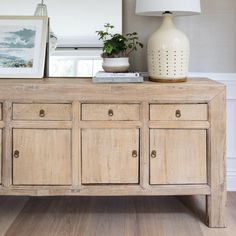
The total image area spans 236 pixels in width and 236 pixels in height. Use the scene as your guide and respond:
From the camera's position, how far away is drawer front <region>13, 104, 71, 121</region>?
2.14 meters

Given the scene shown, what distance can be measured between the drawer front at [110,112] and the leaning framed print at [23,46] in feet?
1.49

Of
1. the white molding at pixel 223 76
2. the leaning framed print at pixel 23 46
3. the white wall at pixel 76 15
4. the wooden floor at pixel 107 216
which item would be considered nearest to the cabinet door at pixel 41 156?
the wooden floor at pixel 107 216

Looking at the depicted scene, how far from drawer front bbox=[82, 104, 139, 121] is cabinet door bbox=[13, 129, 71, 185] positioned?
0.15 meters

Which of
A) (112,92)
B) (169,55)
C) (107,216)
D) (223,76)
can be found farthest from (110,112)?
(223,76)

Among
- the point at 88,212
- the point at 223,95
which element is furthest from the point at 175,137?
the point at 88,212

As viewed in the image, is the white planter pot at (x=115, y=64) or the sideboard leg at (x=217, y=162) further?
the white planter pot at (x=115, y=64)

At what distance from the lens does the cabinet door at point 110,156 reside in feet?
7.06

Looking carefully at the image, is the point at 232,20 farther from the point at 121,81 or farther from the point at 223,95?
the point at 121,81

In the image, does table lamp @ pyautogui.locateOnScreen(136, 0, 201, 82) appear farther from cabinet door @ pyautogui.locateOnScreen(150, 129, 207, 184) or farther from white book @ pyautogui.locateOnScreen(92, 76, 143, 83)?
cabinet door @ pyautogui.locateOnScreen(150, 129, 207, 184)

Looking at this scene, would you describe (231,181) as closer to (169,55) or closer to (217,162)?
(217,162)

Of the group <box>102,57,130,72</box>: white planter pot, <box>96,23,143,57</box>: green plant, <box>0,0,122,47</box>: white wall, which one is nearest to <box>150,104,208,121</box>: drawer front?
<box>102,57,130,72</box>: white planter pot

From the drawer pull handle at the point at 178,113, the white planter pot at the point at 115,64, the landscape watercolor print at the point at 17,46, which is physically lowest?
the drawer pull handle at the point at 178,113

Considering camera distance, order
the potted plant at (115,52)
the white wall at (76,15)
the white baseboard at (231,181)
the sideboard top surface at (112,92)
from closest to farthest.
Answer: the sideboard top surface at (112,92) → the potted plant at (115,52) → the white wall at (76,15) → the white baseboard at (231,181)

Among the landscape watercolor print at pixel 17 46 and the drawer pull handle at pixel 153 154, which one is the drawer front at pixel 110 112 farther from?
the landscape watercolor print at pixel 17 46
